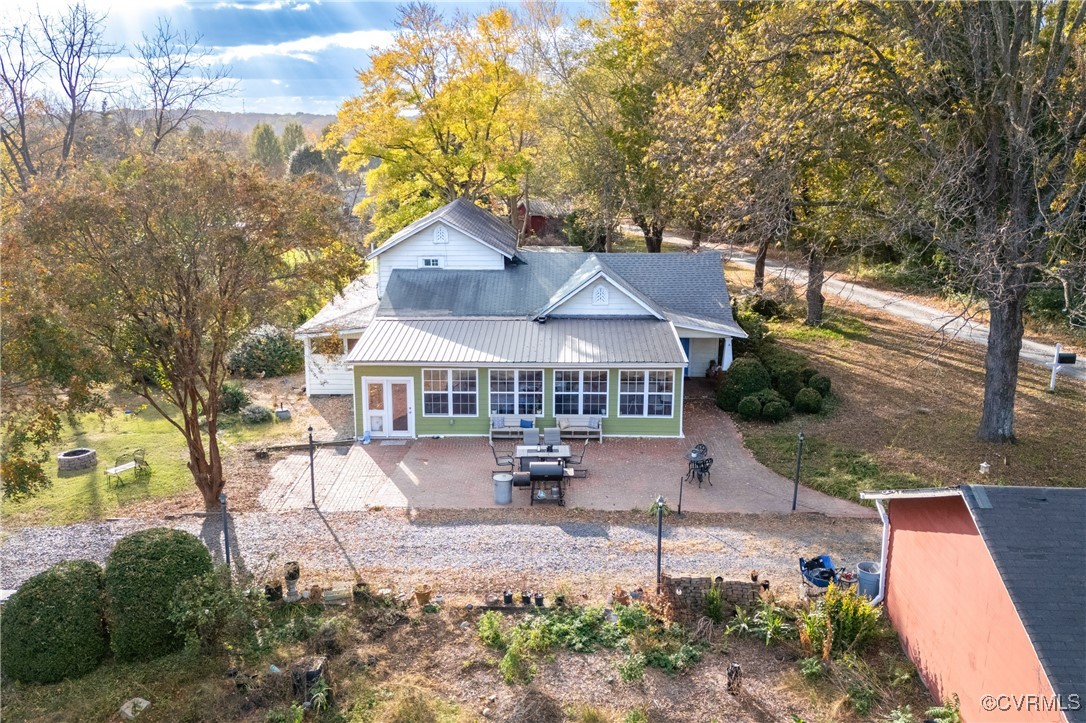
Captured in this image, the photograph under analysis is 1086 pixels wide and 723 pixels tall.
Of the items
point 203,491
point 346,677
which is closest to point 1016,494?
point 346,677

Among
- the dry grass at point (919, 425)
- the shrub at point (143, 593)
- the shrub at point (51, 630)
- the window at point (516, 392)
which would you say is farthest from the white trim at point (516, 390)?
the shrub at point (51, 630)

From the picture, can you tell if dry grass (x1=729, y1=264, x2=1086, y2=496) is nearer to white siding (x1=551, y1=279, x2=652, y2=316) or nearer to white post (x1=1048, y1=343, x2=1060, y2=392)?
white post (x1=1048, y1=343, x2=1060, y2=392)

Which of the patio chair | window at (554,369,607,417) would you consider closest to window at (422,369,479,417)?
the patio chair

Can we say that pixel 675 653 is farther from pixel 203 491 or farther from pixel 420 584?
pixel 203 491

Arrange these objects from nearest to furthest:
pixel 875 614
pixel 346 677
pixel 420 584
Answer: pixel 346 677, pixel 875 614, pixel 420 584

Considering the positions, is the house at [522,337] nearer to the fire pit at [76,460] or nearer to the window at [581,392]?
the window at [581,392]

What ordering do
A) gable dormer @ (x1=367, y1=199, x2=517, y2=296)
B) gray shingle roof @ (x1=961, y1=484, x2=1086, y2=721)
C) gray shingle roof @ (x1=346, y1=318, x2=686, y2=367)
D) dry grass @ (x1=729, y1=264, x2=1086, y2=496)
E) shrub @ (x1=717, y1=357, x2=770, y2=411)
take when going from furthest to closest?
gable dormer @ (x1=367, y1=199, x2=517, y2=296)
shrub @ (x1=717, y1=357, x2=770, y2=411)
gray shingle roof @ (x1=346, y1=318, x2=686, y2=367)
dry grass @ (x1=729, y1=264, x2=1086, y2=496)
gray shingle roof @ (x1=961, y1=484, x2=1086, y2=721)

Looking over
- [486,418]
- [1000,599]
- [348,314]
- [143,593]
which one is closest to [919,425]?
[486,418]
